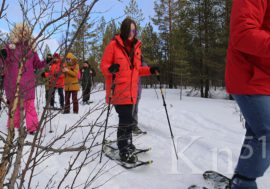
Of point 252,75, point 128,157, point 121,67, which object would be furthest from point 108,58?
point 252,75

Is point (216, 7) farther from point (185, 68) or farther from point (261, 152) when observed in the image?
point (261, 152)

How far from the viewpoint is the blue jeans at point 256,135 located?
8.01ft

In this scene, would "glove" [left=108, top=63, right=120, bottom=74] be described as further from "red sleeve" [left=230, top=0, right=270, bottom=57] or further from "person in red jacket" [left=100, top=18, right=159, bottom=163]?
"red sleeve" [left=230, top=0, right=270, bottom=57]

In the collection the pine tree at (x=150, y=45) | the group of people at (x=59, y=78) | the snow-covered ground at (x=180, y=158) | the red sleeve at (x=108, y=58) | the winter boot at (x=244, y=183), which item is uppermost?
the pine tree at (x=150, y=45)

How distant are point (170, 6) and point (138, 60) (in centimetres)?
3145

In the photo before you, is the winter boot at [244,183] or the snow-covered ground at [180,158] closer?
the winter boot at [244,183]

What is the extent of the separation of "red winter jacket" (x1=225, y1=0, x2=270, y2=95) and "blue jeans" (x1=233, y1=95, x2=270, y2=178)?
7 cm

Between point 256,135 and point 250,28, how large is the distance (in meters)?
0.79

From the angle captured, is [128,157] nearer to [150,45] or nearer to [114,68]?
[114,68]

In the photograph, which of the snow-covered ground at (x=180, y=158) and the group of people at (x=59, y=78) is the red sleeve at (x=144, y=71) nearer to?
the snow-covered ground at (x=180, y=158)

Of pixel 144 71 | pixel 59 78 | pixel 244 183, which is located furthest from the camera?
pixel 144 71

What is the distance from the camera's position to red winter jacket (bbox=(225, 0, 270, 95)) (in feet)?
7.57

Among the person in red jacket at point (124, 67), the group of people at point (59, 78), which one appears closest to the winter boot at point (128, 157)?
the person in red jacket at point (124, 67)

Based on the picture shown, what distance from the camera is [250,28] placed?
231cm
